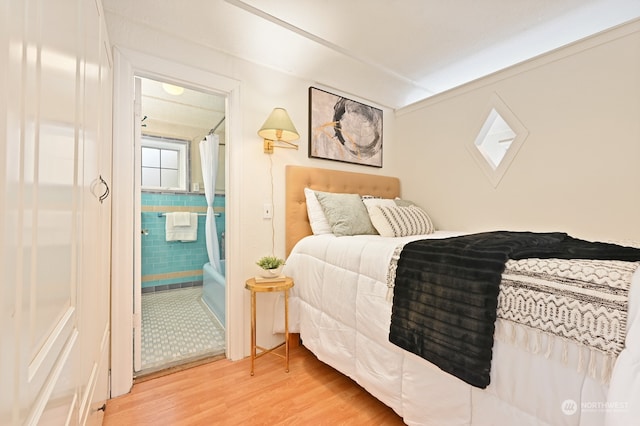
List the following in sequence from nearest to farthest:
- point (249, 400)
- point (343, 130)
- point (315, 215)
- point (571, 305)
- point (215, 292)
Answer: point (571, 305) < point (249, 400) < point (315, 215) < point (343, 130) < point (215, 292)

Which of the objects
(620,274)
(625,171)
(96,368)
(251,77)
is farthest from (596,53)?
(96,368)

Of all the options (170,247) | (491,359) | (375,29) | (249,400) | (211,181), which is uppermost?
(375,29)

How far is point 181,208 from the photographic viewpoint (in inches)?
150

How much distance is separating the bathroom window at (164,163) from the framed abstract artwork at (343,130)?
2.36 meters

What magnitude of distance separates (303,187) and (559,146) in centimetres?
192

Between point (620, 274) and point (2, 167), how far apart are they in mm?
1415

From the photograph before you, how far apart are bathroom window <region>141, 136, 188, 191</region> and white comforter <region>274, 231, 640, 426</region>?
2.62m

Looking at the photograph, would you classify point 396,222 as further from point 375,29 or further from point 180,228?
point 180,228

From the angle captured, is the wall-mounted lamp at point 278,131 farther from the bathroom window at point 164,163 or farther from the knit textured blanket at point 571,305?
the bathroom window at point 164,163

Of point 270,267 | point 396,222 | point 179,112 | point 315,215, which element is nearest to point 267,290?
point 270,267

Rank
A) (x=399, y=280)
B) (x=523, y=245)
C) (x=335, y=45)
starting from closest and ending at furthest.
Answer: (x=523, y=245), (x=399, y=280), (x=335, y=45)

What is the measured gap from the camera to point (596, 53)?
1839 mm

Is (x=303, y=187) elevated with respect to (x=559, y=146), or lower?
lower

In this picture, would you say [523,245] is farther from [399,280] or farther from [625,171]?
[625,171]
